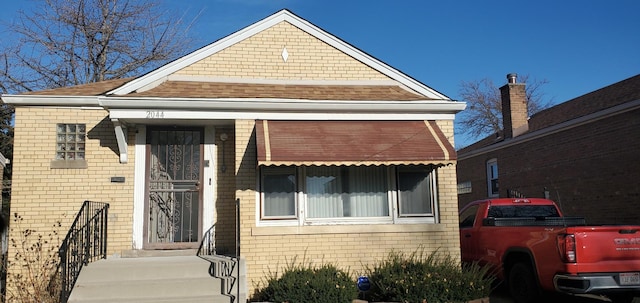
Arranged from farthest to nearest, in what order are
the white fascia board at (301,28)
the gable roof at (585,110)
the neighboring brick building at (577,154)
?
the gable roof at (585,110) → the neighboring brick building at (577,154) → the white fascia board at (301,28)

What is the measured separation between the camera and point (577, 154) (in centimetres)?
1501

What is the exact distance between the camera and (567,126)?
15320 millimetres

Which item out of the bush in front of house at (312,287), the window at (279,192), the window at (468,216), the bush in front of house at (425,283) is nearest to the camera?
the bush in front of house at (312,287)

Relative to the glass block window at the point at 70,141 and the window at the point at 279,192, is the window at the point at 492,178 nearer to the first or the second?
the window at the point at 279,192

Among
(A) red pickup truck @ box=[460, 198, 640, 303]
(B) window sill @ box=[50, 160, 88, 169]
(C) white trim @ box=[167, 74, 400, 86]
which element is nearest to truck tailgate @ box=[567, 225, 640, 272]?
(A) red pickup truck @ box=[460, 198, 640, 303]

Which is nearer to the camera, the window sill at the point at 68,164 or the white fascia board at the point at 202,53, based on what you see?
the window sill at the point at 68,164

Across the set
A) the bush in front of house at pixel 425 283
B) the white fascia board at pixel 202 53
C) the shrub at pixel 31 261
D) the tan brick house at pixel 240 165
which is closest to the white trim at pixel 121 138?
the tan brick house at pixel 240 165

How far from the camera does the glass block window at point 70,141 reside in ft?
27.6

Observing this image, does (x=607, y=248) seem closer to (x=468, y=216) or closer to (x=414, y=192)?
(x=414, y=192)

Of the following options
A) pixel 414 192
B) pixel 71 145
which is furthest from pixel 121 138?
pixel 414 192

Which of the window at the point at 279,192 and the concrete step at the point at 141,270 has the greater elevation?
the window at the point at 279,192

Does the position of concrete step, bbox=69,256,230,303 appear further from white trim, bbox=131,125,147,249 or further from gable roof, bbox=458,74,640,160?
gable roof, bbox=458,74,640,160

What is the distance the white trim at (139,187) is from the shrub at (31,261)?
1178mm

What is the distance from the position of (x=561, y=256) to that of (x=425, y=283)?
176 centimetres
